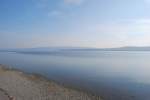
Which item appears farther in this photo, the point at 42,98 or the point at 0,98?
the point at 42,98

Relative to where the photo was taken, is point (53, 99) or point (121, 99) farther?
point (121, 99)

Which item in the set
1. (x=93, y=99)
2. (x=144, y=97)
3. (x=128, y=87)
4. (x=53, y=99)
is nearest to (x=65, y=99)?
(x=53, y=99)

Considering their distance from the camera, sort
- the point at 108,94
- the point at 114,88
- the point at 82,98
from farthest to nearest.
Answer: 1. the point at 114,88
2. the point at 108,94
3. the point at 82,98

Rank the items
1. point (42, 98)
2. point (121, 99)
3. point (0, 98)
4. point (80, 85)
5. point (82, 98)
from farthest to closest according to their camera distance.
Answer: point (80, 85) < point (121, 99) < point (82, 98) < point (42, 98) < point (0, 98)

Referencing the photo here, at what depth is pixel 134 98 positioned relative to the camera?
65.1ft

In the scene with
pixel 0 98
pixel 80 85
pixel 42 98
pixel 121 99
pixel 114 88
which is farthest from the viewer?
pixel 80 85

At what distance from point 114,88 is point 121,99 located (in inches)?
179

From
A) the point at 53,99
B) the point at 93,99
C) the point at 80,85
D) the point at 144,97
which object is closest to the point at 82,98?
the point at 93,99

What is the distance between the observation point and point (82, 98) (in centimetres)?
1764

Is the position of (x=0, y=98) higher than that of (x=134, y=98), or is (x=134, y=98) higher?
(x=0, y=98)

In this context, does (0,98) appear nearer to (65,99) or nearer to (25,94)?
(25,94)

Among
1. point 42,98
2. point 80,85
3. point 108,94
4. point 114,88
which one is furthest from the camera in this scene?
point 80,85

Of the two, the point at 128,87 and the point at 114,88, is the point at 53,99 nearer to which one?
the point at 114,88

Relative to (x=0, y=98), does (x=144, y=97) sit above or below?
below
